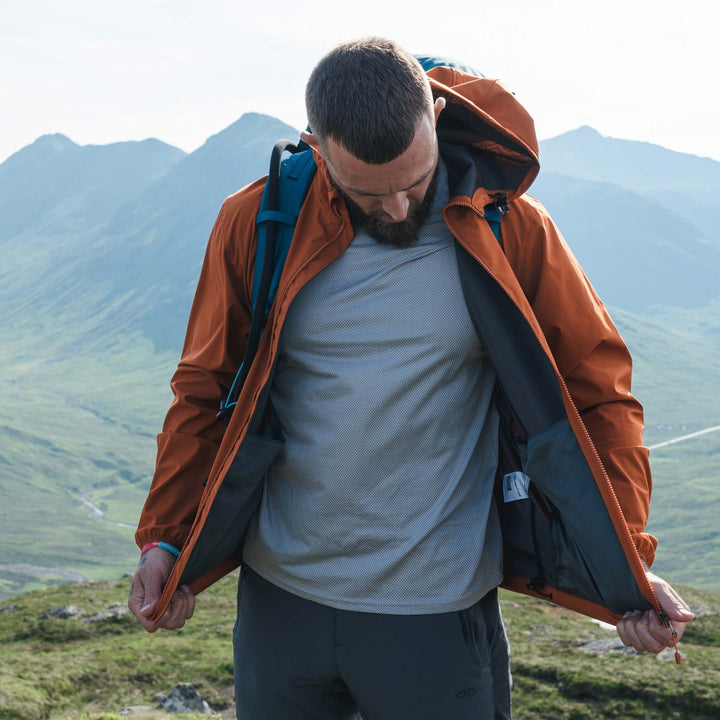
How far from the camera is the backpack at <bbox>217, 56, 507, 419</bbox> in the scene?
11.2ft

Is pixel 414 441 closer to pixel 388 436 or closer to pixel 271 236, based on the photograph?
pixel 388 436

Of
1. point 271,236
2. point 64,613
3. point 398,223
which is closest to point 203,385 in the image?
point 271,236

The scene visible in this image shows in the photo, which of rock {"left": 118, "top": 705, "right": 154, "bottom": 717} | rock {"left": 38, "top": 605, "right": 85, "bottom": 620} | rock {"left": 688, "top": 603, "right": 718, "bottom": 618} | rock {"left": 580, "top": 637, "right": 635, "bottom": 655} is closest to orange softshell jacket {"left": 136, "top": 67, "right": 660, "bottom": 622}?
rock {"left": 118, "top": 705, "right": 154, "bottom": 717}

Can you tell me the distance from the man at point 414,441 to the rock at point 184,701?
5876 mm

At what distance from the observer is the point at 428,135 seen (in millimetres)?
3127

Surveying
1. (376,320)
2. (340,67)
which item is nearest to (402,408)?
(376,320)

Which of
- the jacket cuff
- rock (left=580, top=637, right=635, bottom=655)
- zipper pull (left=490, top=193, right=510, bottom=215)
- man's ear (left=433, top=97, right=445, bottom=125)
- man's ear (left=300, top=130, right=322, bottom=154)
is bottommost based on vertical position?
rock (left=580, top=637, right=635, bottom=655)

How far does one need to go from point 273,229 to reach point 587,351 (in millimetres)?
1388

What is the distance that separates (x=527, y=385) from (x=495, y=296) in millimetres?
386

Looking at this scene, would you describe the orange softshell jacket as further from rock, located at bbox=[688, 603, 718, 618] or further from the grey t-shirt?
rock, located at bbox=[688, 603, 718, 618]

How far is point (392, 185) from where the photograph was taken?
3.18m

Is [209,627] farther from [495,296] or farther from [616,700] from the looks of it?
[495,296]

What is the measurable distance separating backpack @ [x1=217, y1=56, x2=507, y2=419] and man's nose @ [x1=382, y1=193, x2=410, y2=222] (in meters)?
0.35

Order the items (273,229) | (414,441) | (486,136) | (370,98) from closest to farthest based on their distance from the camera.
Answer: (370,98) → (414,441) → (273,229) → (486,136)
